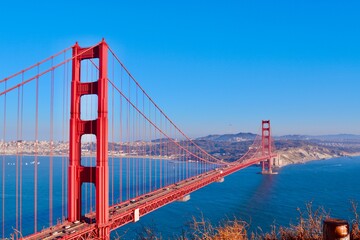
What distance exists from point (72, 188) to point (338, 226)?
8772 millimetres

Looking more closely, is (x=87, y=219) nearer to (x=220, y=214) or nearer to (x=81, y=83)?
(x=81, y=83)

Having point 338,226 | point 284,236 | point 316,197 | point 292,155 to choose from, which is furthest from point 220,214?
point 292,155

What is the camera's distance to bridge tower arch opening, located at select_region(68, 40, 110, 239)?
9.23 m

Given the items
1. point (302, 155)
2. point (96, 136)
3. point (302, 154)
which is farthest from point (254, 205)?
point (302, 154)

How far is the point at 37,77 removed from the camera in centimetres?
997

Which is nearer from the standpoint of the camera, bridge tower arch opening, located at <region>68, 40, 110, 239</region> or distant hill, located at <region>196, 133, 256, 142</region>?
bridge tower arch opening, located at <region>68, 40, 110, 239</region>

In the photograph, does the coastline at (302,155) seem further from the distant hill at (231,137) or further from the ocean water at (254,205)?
the distant hill at (231,137)

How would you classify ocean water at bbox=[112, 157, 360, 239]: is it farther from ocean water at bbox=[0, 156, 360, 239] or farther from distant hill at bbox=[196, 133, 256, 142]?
distant hill at bbox=[196, 133, 256, 142]

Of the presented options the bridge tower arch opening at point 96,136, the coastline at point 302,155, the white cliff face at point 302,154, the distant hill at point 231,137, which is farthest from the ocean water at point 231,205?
the distant hill at point 231,137

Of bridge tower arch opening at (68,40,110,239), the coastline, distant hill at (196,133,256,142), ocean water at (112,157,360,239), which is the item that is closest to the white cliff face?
the coastline

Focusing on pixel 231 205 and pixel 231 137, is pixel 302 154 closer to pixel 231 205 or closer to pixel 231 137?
pixel 231 205

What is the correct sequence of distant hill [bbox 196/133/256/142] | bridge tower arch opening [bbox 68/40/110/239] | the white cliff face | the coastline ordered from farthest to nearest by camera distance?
1. distant hill [bbox 196/133/256/142]
2. the white cliff face
3. the coastline
4. bridge tower arch opening [bbox 68/40/110/239]

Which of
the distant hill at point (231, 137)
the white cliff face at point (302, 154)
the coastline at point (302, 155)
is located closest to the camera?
the coastline at point (302, 155)

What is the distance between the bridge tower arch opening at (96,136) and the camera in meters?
9.23
